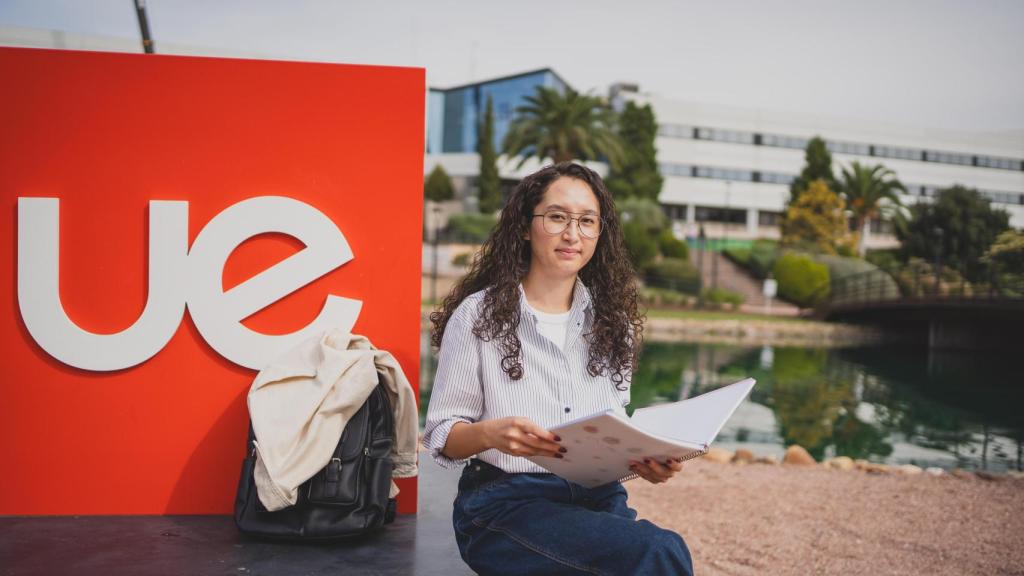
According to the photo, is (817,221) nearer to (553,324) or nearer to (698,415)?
(553,324)

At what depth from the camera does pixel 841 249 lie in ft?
123

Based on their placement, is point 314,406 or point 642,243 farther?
point 642,243

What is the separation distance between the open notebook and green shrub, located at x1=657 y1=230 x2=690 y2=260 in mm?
33061

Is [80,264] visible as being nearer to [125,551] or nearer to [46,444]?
[46,444]

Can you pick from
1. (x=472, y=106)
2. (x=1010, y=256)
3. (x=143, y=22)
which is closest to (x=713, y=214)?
(x=472, y=106)

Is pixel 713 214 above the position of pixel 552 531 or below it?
above

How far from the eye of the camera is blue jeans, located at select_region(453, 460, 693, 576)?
1.62 m

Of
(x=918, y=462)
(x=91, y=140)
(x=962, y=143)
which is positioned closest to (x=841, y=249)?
(x=962, y=143)

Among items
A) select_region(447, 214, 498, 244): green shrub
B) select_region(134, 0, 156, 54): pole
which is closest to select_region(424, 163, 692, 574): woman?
select_region(134, 0, 156, 54): pole

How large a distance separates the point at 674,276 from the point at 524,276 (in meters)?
31.1

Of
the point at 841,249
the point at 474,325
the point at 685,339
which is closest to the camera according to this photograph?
the point at 474,325

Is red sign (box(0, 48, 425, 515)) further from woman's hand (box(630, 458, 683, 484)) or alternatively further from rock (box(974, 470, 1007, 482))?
rock (box(974, 470, 1007, 482))

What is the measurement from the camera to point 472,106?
149 feet

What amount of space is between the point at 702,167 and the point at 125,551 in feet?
157
